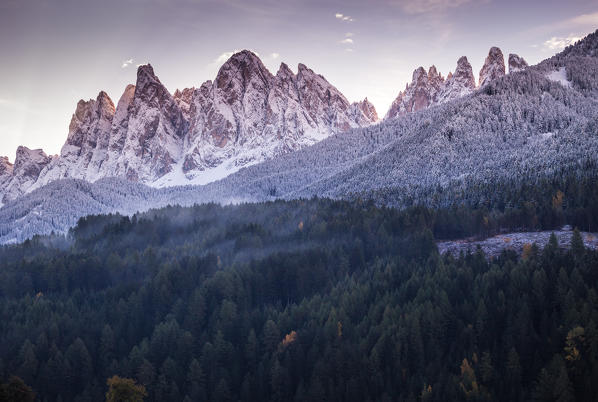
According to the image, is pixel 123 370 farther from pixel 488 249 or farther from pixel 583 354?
pixel 488 249

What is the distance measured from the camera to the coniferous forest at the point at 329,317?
74.5 m

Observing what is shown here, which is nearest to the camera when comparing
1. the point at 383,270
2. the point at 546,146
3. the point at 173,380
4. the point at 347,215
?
the point at 173,380

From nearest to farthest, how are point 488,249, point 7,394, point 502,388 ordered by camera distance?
point 7,394 < point 502,388 < point 488,249

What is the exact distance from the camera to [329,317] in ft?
307

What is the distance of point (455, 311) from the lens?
87.3 m

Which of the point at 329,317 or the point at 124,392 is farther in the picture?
the point at 329,317

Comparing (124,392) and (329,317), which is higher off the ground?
(124,392)

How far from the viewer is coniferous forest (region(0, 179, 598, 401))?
74.5 metres

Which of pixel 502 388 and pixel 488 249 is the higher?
pixel 488 249

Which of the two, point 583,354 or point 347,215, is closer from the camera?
point 583,354

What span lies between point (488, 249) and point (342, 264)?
37973mm

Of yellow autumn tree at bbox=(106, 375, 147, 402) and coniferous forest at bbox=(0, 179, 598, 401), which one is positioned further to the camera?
coniferous forest at bbox=(0, 179, 598, 401)

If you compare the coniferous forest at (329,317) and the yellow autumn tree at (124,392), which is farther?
the coniferous forest at (329,317)

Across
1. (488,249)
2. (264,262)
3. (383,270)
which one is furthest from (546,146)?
(264,262)
